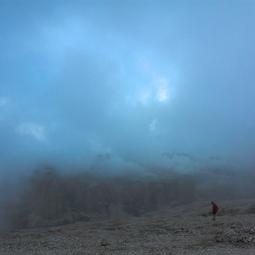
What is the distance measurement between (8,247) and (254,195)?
210ft

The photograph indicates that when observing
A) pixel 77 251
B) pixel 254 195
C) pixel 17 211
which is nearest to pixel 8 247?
pixel 77 251

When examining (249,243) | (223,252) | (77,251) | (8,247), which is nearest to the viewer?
(223,252)

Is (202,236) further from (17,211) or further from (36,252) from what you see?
(17,211)

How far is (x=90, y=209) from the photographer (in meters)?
110

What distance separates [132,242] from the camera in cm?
4006

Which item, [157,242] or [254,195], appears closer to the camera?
[157,242]

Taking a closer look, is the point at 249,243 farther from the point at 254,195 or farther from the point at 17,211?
the point at 17,211

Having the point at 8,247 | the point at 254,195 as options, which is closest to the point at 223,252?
the point at 8,247

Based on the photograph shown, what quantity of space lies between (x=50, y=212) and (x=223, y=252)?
8252 centimetres

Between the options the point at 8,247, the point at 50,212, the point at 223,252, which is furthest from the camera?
the point at 50,212

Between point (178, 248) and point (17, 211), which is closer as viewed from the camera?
point (178, 248)

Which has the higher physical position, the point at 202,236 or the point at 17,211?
the point at 17,211

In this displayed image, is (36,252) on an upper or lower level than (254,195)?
lower

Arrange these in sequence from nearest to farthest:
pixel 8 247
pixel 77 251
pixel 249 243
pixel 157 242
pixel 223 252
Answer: pixel 223 252 < pixel 249 243 < pixel 77 251 < pixel 157 242 < pixel 8 247
